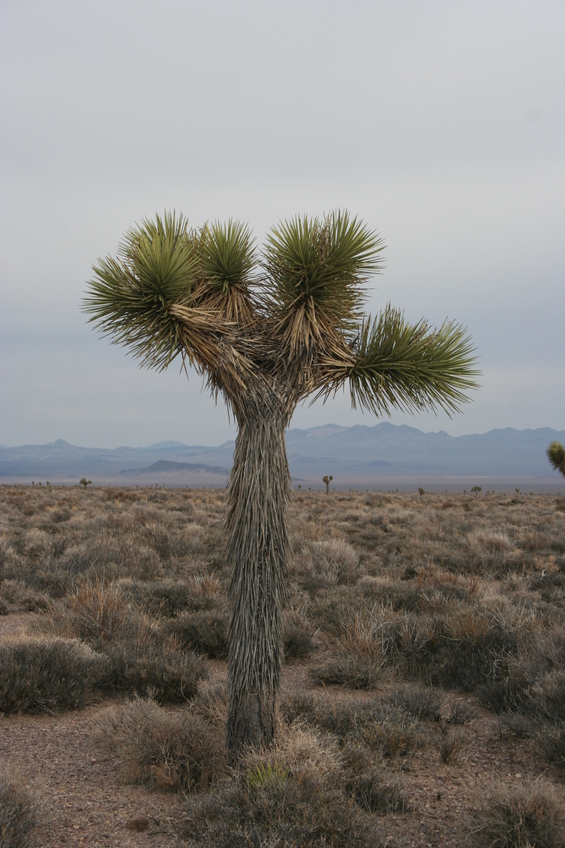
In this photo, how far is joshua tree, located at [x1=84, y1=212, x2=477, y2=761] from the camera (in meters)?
4.56

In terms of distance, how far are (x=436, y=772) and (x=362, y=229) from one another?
4.44 m

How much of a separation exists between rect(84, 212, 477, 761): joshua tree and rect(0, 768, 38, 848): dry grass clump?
146 centimetres

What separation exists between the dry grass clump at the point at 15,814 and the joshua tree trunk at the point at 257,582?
4.76 ft

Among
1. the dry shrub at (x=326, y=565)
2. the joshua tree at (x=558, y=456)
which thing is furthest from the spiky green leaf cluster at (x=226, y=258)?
the joshua tree at (x=558, y=456)

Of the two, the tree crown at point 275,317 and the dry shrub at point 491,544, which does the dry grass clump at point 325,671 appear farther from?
the tree crown at point 275,317

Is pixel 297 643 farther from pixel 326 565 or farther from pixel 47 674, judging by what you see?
pixel 326 565

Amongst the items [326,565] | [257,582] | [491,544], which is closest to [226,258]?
[257,582]

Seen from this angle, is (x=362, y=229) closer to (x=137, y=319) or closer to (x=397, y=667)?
(x=137, y=319)

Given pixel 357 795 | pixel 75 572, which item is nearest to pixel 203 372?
pixel 357 795

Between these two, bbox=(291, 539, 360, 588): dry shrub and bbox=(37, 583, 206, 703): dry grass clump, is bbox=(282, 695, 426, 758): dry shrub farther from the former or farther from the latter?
bbox=(291, 539, 360, 588): dry shrub

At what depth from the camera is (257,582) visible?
15.5 ft

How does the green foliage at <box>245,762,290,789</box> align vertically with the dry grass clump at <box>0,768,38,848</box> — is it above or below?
above

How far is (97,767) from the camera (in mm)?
Answer: 5195

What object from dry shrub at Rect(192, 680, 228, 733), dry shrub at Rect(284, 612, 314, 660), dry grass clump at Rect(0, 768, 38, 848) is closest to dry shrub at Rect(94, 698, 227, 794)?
dry shrub at Rect(192, 680, 228, 733)
